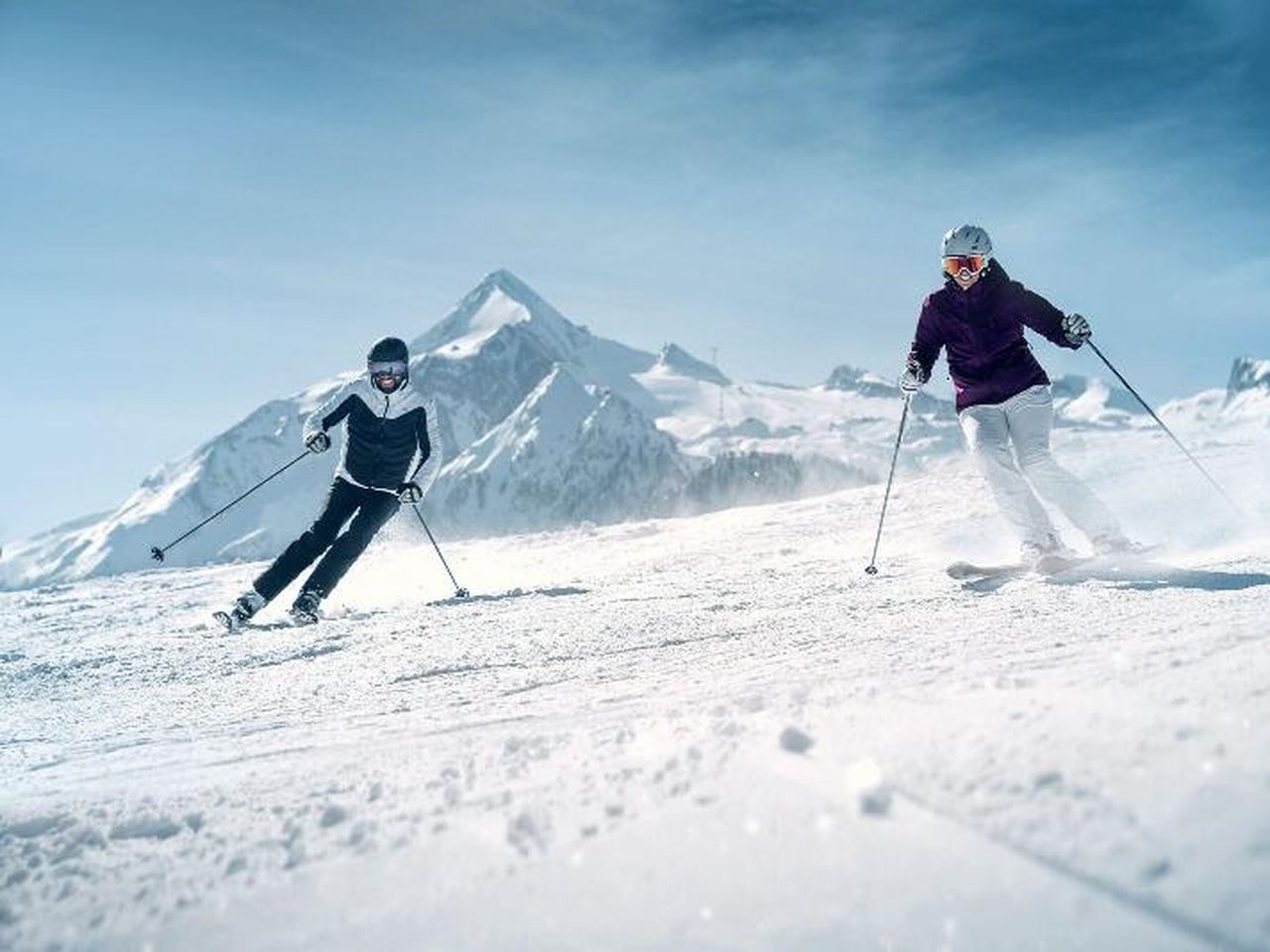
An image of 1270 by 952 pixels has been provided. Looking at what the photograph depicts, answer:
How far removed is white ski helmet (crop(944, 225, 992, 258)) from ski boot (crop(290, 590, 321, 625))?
6079 mm

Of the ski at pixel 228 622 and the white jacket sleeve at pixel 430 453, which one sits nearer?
the ski at pixel 228 622

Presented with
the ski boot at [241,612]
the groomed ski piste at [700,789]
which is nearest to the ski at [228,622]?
the ski boot at [241,612]

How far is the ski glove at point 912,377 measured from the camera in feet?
23.3

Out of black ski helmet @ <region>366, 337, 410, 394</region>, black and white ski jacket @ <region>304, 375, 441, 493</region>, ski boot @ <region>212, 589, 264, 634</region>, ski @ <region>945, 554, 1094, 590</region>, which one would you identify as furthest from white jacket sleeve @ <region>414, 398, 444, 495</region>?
ski @ <region>945, 554, 1094, 590</region>

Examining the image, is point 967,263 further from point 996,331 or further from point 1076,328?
point 1076,328

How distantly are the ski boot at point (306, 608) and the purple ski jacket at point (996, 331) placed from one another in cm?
580

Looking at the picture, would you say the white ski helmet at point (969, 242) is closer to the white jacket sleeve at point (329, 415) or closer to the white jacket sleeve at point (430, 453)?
the white jacket sleeve at point (430, 453)

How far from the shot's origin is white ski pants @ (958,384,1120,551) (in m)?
6.02

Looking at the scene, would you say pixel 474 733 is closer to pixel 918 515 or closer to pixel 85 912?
pixel 85 912

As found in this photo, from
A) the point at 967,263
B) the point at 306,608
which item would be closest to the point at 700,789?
the point at 967,263

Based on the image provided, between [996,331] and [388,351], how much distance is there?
6.01 metres

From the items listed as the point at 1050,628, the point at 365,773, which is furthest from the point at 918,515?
the point at 365,773

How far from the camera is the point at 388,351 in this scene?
29.3 feet

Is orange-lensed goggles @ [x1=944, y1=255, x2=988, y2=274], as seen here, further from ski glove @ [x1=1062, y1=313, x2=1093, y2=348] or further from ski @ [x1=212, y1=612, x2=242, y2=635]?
ski @ [x1=212, y1=612, x2=242, y2=635]
